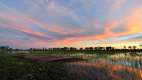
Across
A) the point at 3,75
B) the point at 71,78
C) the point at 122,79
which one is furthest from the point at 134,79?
the point at 3,75

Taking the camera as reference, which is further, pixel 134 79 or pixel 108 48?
pixel 108 48

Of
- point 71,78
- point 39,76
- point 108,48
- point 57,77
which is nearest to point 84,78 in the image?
point 71,78

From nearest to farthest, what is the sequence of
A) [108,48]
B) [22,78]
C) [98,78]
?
[22,78], [98,78], [108,48]

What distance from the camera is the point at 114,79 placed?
1323 cm

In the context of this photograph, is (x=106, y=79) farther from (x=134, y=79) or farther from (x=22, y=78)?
(x=22, y=78)

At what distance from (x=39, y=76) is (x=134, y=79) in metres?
7.18

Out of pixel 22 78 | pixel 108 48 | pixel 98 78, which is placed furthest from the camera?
pixel 108 48

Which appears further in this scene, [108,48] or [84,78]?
[108,48]

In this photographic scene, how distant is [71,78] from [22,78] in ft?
11.6

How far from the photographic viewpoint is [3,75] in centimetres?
1352

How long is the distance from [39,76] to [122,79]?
244 inches

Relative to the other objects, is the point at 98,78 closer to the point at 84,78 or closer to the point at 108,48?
the point at 84,78

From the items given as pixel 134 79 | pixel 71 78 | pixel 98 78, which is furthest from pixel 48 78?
pixel 134 79

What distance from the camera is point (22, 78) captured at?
41.8 ft
